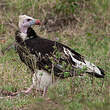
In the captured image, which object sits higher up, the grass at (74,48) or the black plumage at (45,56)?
the black plumage at (45,56)

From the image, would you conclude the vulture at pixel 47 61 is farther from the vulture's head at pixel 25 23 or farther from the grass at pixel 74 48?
the vulture's head at pixel 25 23

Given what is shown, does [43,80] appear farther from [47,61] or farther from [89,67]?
[89,67]

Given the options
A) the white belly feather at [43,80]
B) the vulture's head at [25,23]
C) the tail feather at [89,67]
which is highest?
the vulture's head at [25,23]

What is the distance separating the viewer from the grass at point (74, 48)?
4.90m

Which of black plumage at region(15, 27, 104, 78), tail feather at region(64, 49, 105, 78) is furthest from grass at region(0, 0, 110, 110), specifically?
black plumage at region(15, 27, 104, 78)

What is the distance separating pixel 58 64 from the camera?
615 cm

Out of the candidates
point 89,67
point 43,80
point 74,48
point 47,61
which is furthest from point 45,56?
point 74,48

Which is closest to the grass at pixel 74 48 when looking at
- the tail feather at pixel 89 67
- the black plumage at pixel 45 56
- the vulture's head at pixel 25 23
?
the tail feather at pixel 89 67

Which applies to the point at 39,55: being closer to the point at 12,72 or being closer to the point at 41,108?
the point at 12,72

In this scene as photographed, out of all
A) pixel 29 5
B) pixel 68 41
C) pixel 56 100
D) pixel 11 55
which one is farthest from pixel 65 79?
pixel 29 5

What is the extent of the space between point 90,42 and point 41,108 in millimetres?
5714

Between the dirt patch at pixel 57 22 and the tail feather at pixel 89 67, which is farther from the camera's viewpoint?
the dirt patch at pixel 57 22

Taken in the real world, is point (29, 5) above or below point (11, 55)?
above

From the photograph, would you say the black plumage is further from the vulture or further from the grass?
the grass
